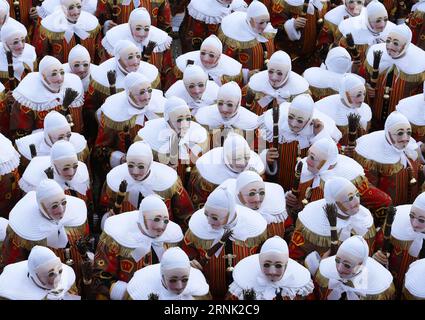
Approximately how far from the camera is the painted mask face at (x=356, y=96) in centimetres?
1512

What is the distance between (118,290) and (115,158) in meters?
2.75

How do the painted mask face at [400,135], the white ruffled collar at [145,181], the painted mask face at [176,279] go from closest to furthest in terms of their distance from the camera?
the painted mask face at [176,279], the white ruffled collar at [145,181], the painted mask face at [400,135]

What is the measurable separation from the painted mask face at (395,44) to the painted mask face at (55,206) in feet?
18.2

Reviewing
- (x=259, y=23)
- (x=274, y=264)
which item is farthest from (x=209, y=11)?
(x=274, y=264)

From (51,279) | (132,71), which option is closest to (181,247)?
(51,279)

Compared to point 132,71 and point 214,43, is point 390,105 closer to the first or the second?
point 214,43

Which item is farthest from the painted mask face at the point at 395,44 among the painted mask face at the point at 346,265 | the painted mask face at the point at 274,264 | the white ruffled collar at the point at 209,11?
the painted mask face at the point at 274,264

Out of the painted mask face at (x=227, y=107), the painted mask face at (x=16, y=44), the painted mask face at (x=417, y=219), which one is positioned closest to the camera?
the painted mask face at (x=417, y=219)

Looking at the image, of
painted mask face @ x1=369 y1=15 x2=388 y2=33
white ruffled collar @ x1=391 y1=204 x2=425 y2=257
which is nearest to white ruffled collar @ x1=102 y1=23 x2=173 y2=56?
painted mask face @ x1=369 y1=15 x2=388 y2=33

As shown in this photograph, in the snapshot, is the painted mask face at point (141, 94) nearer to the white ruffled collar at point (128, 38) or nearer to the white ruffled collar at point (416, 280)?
the white ruffled collar at point (128, 38)

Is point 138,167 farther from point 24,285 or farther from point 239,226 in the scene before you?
point 24,285

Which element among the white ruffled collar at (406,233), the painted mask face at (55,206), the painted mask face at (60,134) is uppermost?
the white ruffled collar at (406,233)

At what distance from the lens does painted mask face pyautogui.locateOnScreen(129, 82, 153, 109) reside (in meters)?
14.9
